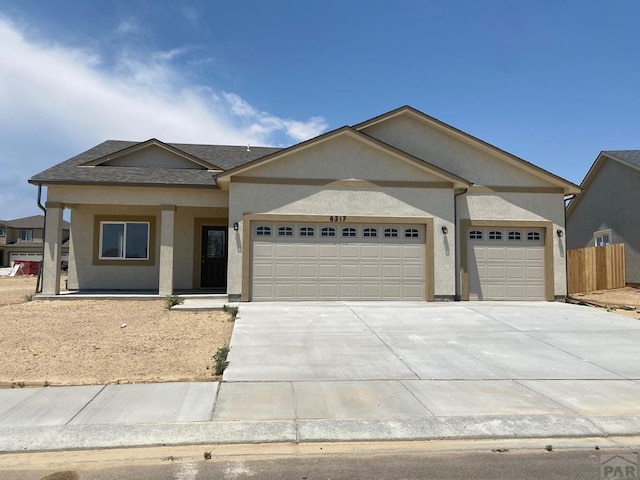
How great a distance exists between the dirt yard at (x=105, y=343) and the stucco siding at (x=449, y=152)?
27.9 ft

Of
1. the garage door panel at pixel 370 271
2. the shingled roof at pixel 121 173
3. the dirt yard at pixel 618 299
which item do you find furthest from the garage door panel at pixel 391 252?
the dirt yard at pixel 618 299

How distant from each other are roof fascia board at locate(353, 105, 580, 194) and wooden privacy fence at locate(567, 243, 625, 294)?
4576 millimetres

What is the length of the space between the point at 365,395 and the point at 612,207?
20616mm

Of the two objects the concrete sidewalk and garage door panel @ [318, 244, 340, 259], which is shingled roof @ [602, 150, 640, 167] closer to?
the concrete sidewalk

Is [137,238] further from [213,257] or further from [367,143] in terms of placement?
[367,143]

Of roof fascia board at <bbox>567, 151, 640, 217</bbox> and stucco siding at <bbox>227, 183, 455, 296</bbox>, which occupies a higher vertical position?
roof fascia board at <bbox>567, 151, 640, 217</bbox>

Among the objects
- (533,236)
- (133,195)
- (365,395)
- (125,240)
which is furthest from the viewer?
(125,240)

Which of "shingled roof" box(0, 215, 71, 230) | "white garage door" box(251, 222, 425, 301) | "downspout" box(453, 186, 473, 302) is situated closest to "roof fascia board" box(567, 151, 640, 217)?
"downspout" box(453, 186, 473, 302)

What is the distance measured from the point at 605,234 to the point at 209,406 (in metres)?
22.4

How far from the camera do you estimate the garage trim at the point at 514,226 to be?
14.4m

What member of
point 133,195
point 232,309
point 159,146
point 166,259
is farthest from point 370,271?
point 159,146

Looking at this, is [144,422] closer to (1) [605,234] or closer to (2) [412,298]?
(2) [412,298]

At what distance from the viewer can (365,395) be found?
6.16 meters

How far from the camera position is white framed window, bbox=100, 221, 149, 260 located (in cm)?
1597
